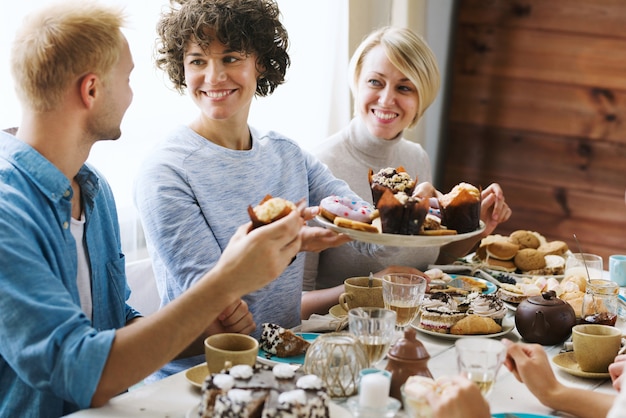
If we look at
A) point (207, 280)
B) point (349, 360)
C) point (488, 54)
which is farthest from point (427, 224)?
point (488, 54)

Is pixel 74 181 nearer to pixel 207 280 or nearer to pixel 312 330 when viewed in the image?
pixel 207 280

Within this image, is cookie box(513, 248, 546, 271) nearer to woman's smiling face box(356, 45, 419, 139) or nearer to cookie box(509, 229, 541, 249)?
cookie box(509, 229, 541, 249)

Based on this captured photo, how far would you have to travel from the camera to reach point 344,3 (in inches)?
140

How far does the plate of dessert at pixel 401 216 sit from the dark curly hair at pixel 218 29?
1.71 feet

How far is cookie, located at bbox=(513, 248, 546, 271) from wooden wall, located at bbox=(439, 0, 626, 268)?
5.33ft

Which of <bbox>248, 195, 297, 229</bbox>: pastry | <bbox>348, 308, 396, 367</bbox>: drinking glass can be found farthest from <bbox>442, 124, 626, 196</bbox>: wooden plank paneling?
<bbox>248, 195, 297, 229</bbox>: pastry

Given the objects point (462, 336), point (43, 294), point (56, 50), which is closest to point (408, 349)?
point (462, 336)

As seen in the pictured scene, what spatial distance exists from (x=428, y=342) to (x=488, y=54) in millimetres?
2699

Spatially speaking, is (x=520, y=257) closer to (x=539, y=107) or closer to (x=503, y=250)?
(x=503, y=250)

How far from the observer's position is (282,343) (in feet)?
5.53

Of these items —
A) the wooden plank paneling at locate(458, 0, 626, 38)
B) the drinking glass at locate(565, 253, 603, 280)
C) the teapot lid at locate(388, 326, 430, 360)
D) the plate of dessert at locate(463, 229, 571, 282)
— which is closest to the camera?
the teapot lid at locate(388, 326, 430, 360)

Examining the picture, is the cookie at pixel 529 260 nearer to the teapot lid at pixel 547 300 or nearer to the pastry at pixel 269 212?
the teapot lid at pixel 547 300

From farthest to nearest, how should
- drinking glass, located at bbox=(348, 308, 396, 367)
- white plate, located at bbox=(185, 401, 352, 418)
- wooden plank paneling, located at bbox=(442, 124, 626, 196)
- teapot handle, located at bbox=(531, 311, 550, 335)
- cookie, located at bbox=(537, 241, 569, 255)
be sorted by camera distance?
wooden plank paneling, located at bbox=(442, 124, 626, 196), cookie, located at bbox=(537, 241, 569, 255), teapot handle, located at bbox=(531, 311, 550, 335), drinking glass, located at bbox=(348, 308, 396, 367), white plate, located at bbox=(185, 401, 352, 418)

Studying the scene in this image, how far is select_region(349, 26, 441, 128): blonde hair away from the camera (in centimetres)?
272
